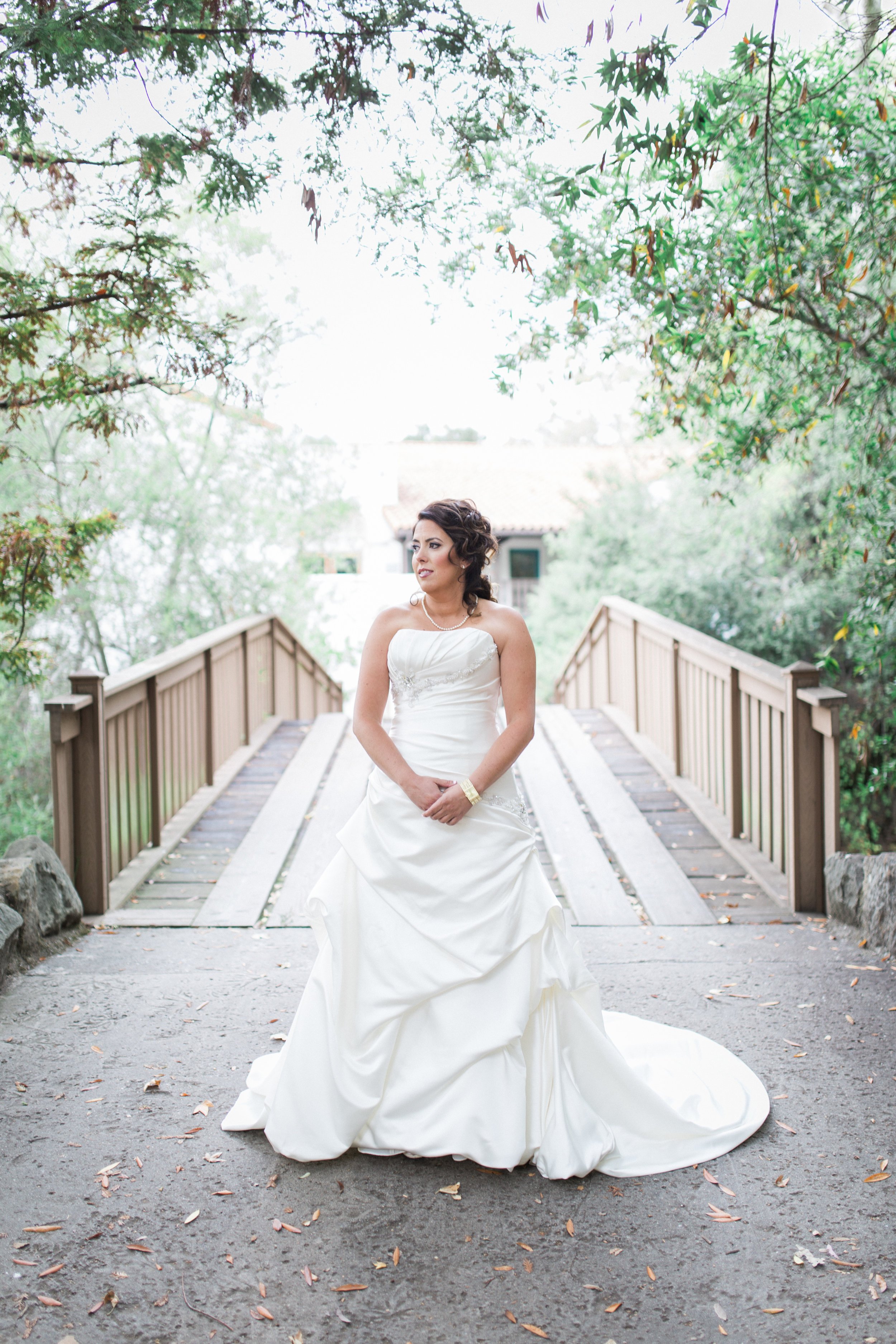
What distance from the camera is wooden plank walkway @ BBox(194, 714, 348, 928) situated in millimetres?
5250

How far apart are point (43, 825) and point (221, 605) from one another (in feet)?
11.8

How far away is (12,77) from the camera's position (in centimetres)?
416

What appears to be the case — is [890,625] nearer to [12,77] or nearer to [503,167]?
[503,167]

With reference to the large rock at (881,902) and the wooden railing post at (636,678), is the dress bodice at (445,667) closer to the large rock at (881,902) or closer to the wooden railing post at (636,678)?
the large rock at (881,902)

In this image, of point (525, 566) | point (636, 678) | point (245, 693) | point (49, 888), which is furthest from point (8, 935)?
point (525, 566)

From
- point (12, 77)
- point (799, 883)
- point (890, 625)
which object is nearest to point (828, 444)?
point (890, 625)

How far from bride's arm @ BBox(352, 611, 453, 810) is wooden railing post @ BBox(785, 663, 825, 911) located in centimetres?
268

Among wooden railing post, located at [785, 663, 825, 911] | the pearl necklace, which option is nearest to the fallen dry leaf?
the pearl necklace

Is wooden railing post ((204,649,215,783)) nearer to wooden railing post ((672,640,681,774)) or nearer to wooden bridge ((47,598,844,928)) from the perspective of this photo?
wooden bridge ((47,598,844,928))

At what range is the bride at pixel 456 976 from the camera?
285 centimetres

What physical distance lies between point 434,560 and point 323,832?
12.2ft

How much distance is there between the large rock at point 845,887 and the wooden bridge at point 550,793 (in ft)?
0.55

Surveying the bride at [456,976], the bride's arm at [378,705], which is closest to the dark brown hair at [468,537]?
the bride at [456,976]

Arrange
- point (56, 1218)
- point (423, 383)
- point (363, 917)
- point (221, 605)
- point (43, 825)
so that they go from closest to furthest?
point (56, 1218) → point (363, 917) → point (43, 825) → point (221, 605) → point (423, 383)
